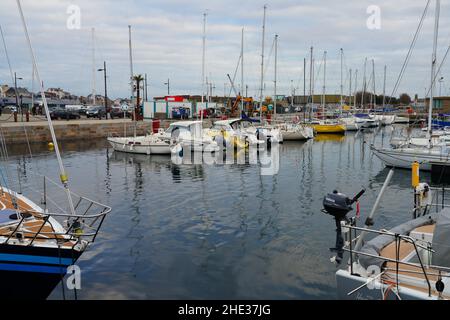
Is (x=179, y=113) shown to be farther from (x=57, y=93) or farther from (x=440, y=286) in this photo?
(x=57, y=93)

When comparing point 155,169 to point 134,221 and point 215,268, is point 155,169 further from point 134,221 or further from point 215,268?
point 215,268

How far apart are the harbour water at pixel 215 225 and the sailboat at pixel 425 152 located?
82cm

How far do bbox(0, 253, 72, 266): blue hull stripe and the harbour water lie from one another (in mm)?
1385

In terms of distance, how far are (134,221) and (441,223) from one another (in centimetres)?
1052

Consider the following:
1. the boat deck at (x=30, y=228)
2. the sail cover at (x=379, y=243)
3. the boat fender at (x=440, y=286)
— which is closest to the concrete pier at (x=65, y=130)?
the boat deck at (x=30, y=228)

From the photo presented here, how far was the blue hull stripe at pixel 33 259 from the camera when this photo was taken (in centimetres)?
802

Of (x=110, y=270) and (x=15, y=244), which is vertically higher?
(x=15, y=244)

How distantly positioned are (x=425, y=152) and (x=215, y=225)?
1654 centimetres

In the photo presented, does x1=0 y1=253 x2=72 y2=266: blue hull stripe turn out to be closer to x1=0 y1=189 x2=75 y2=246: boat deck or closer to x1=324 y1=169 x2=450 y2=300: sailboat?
x1=0 y1=189 x2=75 y2=246: boat deck

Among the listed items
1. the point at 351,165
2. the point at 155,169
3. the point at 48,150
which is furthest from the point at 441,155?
the point at 48,150

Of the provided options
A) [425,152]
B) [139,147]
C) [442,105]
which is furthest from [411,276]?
[442,105]

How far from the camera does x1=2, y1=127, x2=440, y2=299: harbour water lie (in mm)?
10039

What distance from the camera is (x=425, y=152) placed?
25234mm

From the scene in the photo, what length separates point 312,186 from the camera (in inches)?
876
